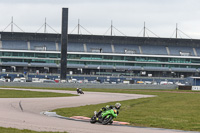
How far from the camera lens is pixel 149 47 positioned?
147m

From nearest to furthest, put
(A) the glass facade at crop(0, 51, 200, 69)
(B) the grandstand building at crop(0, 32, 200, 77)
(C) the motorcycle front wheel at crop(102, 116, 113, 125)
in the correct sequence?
(C) the motorcycle front wheel at crop(102, 116, 113, 125) → (A) the glass facade at crop(0, 51, 200, 69) → (B) the grandstand building at crop(0, 32, 200, 77)

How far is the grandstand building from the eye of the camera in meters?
138

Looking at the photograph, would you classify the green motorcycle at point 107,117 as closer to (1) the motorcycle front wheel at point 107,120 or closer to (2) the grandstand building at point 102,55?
(1) the motorcycle front wheel at point 107,120

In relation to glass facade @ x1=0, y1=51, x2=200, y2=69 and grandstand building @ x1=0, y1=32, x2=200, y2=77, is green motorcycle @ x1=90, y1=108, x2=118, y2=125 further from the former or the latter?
glass facade @ x1=0, y1=51, x2=200, y2=69

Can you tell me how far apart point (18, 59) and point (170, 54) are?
2130 inches

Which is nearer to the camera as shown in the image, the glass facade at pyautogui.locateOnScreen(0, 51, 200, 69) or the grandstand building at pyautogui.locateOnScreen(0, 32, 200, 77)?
the glass facade at pyautogui.locateOnScreen(0, 51, 200, 69)

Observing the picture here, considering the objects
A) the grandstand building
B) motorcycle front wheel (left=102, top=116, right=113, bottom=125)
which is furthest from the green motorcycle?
the grandstand building

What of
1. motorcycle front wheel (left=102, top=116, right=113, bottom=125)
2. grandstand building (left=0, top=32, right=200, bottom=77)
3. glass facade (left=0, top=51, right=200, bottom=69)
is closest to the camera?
motorcycle front wheel (left=102, top=116, right=113, bottom=125)

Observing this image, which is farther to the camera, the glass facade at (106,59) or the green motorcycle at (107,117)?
the glass facade at (106,59)

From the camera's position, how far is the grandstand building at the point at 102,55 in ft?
451

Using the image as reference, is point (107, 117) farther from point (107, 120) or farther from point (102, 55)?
point (102, 55)

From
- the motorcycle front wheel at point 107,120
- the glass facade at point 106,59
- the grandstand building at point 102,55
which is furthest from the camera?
the grandstand building at point 102,55

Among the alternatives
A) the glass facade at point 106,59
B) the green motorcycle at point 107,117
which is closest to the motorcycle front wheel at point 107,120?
the green motorcycle at point 107,117

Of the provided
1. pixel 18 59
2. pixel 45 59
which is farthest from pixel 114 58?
pixel 18 59
